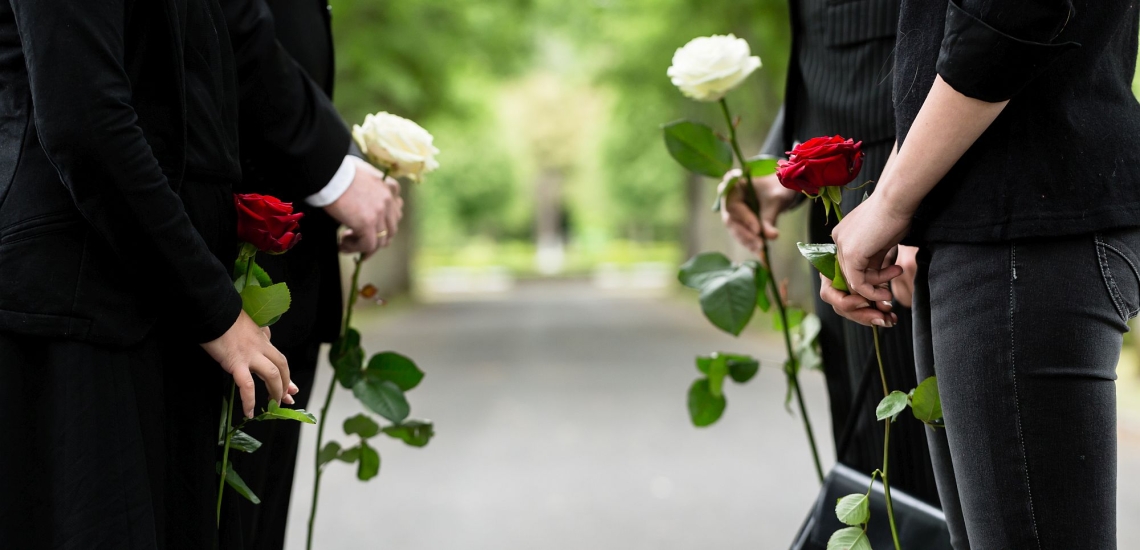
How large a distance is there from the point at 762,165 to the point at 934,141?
2.81 feet

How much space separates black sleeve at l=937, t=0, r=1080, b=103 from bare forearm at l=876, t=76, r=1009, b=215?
0.09ft

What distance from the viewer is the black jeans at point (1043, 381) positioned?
1.38 m

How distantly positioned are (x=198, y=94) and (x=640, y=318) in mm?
17359

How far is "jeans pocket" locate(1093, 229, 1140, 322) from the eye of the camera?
1.40 metres

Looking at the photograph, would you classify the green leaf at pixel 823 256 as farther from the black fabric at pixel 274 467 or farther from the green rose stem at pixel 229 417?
the black fabric at pixel 274 467

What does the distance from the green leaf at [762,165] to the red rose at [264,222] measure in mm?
1066

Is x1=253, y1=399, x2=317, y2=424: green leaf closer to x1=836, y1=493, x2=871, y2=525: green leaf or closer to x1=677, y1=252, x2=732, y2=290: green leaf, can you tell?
x1=836, y1=493, x2=871, y2=525: green leaf

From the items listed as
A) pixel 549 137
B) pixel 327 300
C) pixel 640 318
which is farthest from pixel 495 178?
pixel 327 300

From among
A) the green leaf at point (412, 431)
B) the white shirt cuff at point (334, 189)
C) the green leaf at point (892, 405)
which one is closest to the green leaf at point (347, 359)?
the green leaf at point (412, 431)

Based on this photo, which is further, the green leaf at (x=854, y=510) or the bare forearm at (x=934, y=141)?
the green leaf at (x=854, y=510)

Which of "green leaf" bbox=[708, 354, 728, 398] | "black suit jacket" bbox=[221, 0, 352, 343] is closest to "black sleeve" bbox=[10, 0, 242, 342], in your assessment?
"black suit jacket" bbox=[221, 0, 352, 343]

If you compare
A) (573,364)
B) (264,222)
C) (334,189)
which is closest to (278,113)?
(334,189)

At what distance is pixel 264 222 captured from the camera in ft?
5.44

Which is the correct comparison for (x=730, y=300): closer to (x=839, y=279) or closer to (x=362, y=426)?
(x=839, y=279)
